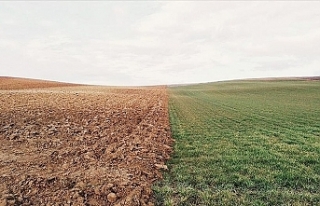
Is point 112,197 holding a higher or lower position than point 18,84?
lower

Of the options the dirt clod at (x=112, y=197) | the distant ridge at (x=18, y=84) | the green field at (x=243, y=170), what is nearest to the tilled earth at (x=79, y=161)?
the dirt clod at (x=112, y=197)

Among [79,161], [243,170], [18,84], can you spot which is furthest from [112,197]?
[18,84]

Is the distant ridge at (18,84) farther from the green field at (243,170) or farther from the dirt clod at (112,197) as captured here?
the dirt clod at (112,197)

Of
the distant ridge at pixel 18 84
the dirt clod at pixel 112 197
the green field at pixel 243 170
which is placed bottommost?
the green field at pixel 243 170

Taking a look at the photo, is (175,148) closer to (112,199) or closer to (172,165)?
(172,165)

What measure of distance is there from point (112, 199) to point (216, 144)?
6106 millimetres

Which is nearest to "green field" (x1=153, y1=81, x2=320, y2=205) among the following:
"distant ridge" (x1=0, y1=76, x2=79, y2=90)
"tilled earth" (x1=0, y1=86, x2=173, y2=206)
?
"tilled earth" (x1=0, y1=86, x2=173, y2=206)

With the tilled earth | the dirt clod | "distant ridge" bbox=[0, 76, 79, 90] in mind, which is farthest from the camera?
"distant ridge" bbox=[0, 76, 79, 90]

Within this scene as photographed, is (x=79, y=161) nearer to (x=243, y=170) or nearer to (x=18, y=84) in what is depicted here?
(x=243, y=170)

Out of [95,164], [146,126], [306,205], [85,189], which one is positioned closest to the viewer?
[306,205]

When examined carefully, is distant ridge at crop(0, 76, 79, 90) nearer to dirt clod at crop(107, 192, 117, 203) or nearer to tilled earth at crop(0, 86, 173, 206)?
tilled earth at crop(0, 86, 173, 206)

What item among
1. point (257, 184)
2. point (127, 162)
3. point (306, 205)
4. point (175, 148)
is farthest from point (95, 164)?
point (306, 205)

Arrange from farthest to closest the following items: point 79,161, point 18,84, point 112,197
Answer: point 18,84, point 79,161, point 112,197

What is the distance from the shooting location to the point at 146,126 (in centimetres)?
1543
